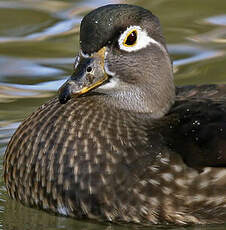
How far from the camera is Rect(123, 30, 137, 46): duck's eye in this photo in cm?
525

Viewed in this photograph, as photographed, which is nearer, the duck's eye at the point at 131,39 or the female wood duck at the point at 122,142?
the female wood duck at the point at 122,142

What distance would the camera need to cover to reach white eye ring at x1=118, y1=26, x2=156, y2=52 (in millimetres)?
5203

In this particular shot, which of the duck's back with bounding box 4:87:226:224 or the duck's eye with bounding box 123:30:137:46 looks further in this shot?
the duck's eye with bounding box 123:30:137:46

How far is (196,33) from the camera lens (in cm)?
869

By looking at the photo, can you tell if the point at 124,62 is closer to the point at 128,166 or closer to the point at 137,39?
the point at 137,39

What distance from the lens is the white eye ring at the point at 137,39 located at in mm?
A: 5203

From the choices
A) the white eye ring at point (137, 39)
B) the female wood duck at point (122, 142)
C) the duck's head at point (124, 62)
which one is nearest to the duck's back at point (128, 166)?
the female wood duck at point (122, 142)

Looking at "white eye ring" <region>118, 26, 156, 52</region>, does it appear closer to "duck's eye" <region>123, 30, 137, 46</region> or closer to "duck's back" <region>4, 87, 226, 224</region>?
"duck's eye" <region>123, 30, 137, 46</region>

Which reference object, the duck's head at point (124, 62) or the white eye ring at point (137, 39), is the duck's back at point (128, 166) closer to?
the duck's head at point (124, 62)

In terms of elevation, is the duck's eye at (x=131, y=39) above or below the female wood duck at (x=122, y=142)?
above

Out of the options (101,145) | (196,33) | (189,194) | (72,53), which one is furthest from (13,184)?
(196,33)

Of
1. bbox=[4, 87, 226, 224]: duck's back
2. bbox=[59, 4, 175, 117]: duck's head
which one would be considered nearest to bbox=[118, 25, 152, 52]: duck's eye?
bbox=[59, 4, 175, 117]: duck's head

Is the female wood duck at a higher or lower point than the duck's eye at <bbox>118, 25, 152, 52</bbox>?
lower

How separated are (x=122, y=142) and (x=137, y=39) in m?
0.65
